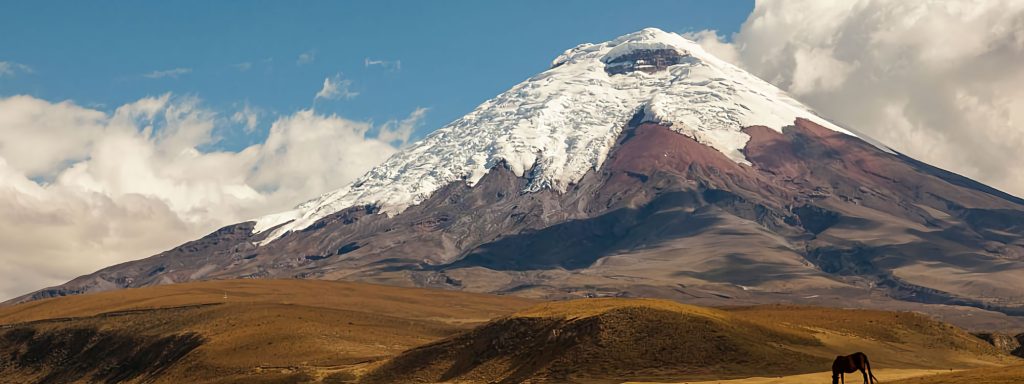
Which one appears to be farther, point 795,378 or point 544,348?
point 544,348

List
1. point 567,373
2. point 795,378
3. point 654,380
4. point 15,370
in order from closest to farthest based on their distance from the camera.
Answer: point 795,378 → point 654,380 → point 567,373 → point 15,370

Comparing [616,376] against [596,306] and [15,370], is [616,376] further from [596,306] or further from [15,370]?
[15,370]

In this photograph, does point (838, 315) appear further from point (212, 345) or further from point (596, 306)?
point (212, 345)

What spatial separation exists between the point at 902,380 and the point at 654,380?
97.7 feet

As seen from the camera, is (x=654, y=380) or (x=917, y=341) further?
(x=917, y=341)

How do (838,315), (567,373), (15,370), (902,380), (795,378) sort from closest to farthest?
(902,380)
(795,378)
(567,373)
(838,315)
(15,370)

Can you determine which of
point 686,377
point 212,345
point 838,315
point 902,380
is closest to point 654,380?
point 686,377

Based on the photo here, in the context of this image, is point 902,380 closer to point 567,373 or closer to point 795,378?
point 795,378

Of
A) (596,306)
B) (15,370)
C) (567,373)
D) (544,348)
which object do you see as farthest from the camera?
(15,370)

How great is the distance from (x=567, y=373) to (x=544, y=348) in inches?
338

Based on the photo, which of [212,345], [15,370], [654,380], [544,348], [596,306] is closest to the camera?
[654,380]

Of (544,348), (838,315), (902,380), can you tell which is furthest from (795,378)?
(838,315)

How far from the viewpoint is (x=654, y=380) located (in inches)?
4168

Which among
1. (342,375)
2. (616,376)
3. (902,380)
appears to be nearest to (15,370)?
(342,375)
